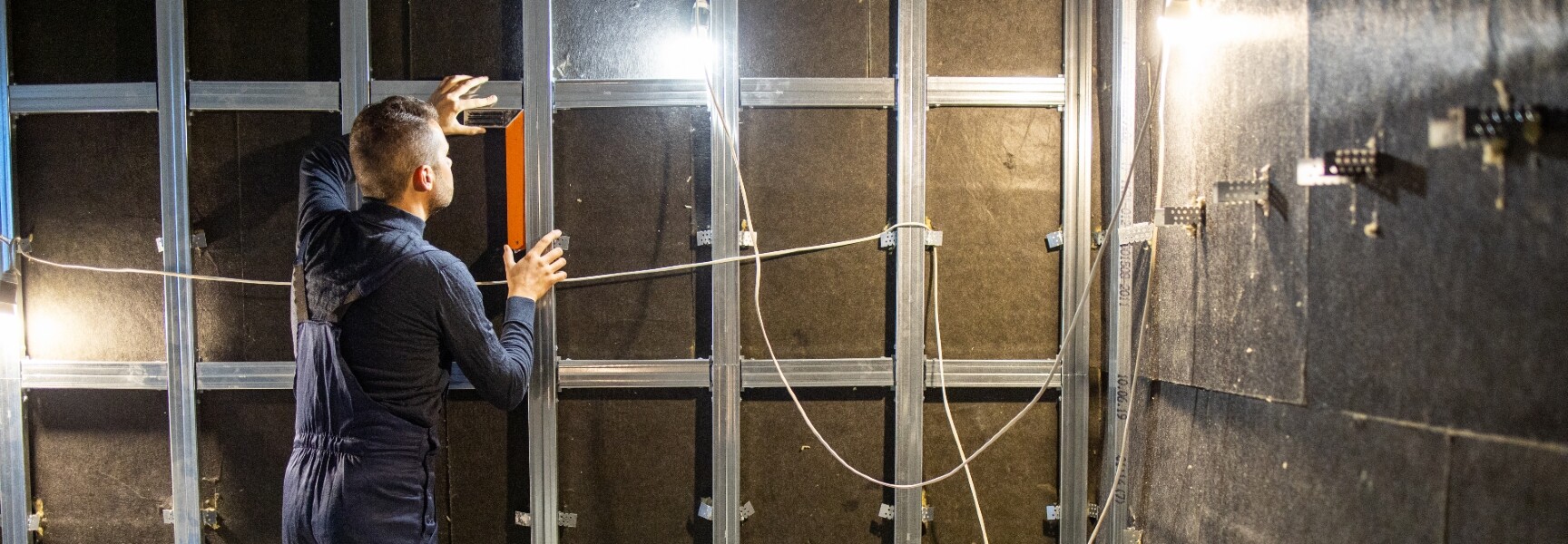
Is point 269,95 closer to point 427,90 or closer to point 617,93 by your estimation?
point 427,90

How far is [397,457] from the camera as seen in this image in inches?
94.2

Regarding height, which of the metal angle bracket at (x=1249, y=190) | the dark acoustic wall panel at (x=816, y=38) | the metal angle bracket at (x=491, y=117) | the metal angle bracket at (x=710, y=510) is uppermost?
the dark acoustic wall panel at (x=816, y=38)

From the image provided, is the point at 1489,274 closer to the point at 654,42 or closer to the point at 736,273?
the point at 736,273

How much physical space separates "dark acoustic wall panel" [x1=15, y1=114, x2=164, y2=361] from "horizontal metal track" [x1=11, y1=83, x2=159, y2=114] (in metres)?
0.04

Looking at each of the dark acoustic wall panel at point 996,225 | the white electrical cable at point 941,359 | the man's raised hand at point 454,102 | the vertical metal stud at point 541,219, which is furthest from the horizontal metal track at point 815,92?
the man's raised hand at point 454,102

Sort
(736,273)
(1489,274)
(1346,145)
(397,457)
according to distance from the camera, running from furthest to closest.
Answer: (736,273) < (397,457) < (1346,145) < (1489,274)

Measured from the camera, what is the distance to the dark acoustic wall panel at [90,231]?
2996mm

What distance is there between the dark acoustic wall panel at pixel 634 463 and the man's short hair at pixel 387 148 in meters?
1.03

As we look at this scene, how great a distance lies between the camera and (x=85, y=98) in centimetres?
296

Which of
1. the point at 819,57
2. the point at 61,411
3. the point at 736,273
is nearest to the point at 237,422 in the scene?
the point at 61,411

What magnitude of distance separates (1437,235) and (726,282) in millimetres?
2103

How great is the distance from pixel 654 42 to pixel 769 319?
1.17m

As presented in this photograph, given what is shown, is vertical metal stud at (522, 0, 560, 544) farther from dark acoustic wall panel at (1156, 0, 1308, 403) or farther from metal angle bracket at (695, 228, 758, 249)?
dark acoustic wall panel at (1156, 0, 1308, 403)

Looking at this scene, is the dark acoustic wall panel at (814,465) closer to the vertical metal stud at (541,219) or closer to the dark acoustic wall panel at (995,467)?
the dark acoustic wall panel at (995,467)
